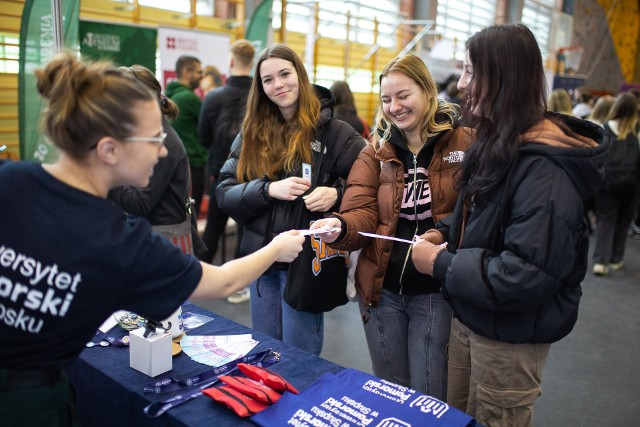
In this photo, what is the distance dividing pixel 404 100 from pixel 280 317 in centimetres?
103

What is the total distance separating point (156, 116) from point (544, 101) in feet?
3.16

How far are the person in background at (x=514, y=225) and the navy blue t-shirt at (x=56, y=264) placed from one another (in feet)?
2.62

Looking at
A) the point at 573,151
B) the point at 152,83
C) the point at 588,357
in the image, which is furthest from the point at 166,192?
the point at 588,357

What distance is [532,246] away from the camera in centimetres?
122

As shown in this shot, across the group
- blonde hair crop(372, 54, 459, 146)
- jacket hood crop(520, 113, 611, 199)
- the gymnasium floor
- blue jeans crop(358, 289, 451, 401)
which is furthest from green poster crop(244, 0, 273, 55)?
jacket hood crop(520, 113, 611, 199)

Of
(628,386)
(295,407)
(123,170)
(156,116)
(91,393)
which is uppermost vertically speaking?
(156,116)

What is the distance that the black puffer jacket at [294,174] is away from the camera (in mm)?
2049

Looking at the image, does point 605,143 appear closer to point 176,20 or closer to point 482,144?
point 482,144

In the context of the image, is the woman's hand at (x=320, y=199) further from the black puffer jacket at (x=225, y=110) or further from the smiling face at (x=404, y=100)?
the black puffer jacket at (x=225, y=110)

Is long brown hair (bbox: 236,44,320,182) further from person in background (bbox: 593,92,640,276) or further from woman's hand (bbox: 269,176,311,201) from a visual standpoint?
person in background (bbox: 593,92,640,276)

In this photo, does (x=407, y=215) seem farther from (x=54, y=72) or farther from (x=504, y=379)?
(x=54, y=72)

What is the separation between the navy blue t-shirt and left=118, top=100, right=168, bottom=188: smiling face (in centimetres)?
8

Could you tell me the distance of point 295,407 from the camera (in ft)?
4.34

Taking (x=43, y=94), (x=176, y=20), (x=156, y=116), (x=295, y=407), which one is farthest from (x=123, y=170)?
(x=176, y=20)
